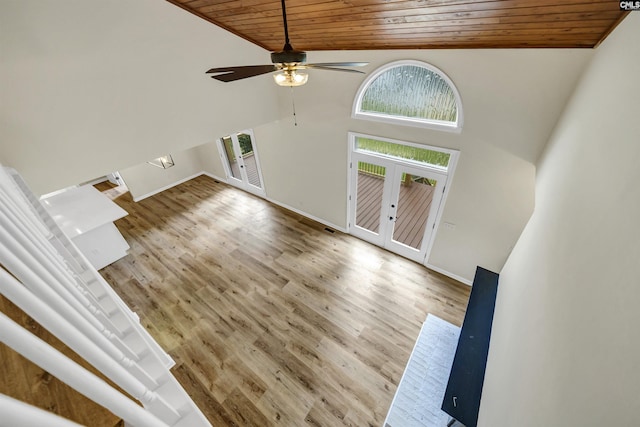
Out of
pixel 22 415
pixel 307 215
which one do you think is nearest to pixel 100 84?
pixel 22 415

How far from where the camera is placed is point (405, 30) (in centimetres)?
276

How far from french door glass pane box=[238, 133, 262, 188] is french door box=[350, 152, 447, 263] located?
300cm

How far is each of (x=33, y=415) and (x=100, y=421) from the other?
0.66 m

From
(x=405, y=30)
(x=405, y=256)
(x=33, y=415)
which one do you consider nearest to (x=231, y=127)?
(x=405, y=30)

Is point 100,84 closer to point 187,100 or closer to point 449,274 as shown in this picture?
point 187,100

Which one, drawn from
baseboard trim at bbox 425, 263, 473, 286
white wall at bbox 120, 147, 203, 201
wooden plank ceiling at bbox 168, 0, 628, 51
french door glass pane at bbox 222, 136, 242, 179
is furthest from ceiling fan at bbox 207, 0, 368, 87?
white wall at bbox 120, 147, 203, 201

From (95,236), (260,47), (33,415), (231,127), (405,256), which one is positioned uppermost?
(260,47)

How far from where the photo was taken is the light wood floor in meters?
3.08

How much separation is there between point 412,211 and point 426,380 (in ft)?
11.5

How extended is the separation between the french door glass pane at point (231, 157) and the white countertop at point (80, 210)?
315cm

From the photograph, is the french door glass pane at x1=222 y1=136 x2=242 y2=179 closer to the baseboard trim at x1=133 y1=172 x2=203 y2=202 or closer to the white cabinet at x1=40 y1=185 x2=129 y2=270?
the baseboard trim at x1=133 y1=172 x2=203 y2=202

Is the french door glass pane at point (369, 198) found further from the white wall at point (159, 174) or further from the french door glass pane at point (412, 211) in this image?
the white wall at point (159, 174)

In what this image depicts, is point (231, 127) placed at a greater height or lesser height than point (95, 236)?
greater

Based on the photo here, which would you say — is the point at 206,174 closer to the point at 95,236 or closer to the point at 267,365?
the point at 95,236
